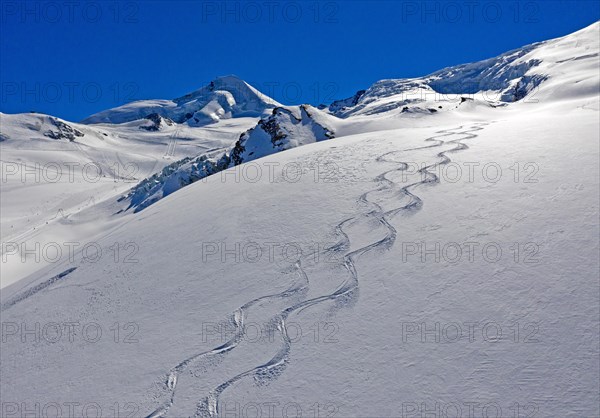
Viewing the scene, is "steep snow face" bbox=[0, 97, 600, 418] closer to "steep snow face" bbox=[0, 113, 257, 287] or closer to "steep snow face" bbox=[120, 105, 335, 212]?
"steep snow face" bbox=[0, 113, 257, 287]


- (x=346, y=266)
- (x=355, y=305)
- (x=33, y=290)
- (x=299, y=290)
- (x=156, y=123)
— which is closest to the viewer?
(x=355, y=305)

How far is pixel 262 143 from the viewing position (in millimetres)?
20703

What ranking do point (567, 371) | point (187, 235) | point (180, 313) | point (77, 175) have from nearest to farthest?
1. point (567, 371)
2. point (180, 313)
3. point (187, 235)
4. point (77, 175)


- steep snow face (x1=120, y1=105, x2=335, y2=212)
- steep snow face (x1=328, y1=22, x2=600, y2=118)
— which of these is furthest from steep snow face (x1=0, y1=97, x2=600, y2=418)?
steep snow face (x1=328, y1=22, x2=600, y2=118)

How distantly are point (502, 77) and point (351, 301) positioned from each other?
9270cm

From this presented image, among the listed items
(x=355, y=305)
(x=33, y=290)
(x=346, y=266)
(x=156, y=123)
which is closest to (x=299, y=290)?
(x=346, y=266)

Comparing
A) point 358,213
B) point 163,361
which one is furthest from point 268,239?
point 163,361

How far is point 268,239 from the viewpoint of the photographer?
663 centimetres

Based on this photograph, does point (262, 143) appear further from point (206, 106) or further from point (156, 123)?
point (206, 106)

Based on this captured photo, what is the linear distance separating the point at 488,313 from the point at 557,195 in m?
2.73

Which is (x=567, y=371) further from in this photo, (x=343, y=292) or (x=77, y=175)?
(x=77, y=175)

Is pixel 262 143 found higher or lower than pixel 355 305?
higher

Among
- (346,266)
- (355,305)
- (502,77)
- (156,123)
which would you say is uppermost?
(156,123)

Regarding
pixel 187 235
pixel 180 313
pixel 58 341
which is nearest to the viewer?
pixel 180 313
